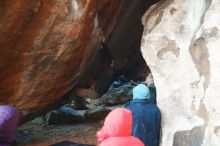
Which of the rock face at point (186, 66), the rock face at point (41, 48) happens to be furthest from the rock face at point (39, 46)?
the rock face at point (186, 66)

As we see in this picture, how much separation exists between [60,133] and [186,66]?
4899 millimetres

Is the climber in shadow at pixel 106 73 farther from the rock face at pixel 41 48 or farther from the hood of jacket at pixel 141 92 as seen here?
the hood of jacket at pixel 141 92

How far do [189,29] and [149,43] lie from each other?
677 mm

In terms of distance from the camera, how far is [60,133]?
10.3 meters

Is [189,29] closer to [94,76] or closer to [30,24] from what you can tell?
[30,24]

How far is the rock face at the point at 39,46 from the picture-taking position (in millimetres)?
7531

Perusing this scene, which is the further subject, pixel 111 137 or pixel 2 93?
A: pixel 2 93

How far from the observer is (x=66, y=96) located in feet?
32.0

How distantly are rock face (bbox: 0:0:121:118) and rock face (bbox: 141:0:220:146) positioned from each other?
1468mm

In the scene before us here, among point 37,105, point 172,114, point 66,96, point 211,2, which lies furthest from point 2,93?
point 211,2

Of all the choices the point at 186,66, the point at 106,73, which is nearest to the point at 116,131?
the point at 186,66

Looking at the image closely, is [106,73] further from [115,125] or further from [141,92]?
[115,125]

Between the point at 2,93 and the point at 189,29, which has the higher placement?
the point at 189,29

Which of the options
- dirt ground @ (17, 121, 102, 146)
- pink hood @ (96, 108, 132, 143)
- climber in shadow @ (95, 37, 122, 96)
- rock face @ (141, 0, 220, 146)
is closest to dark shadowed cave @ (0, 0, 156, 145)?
dirt ground @ (17, 121, 102, 146)
